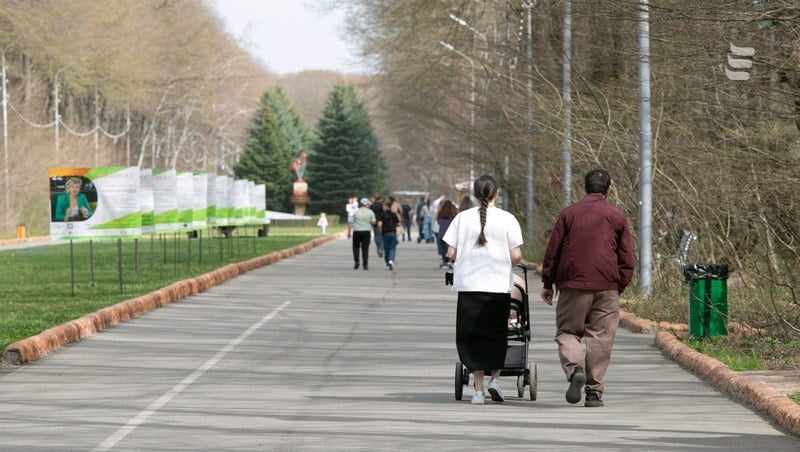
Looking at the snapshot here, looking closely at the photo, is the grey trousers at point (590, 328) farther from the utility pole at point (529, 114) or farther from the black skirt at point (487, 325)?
the utility pole at point (529, 114)

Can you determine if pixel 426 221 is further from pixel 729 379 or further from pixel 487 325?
pixel 487 325

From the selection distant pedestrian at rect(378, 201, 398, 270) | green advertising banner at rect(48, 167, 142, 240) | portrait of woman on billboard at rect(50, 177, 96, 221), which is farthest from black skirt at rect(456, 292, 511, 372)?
distant pedestrian at rect(378, 201, 398, 270)

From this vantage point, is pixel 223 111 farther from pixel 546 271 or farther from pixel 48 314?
pixel 546 271

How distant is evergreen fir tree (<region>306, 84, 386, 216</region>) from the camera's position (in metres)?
117

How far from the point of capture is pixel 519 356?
39.3ft

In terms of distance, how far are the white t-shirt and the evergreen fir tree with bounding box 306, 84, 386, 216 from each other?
10414cm

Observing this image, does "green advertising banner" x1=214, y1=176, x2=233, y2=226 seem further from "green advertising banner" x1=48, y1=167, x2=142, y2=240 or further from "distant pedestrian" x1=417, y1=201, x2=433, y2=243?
"distant pedestrian" x1=417, y1=201, x2=433, y2=243

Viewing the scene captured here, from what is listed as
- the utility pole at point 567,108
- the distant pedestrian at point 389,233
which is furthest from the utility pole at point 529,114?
the distant pedestrian at point 389,233

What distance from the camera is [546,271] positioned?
39.2 feet

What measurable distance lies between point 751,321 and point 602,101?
10408 mm

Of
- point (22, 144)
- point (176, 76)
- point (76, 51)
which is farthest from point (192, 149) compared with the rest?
point (22, 144)

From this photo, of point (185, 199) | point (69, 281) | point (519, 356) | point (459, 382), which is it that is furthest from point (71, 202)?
point (519, 356)

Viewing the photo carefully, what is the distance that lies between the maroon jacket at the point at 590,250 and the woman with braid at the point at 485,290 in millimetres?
321

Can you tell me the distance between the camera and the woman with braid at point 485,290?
1176cm
